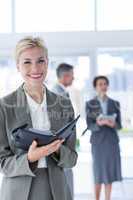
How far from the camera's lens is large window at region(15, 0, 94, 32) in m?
4.64

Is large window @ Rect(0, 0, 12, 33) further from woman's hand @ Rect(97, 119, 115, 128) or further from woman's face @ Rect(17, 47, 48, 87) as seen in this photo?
woman's face @ Rect(17, 47, 48, 87)

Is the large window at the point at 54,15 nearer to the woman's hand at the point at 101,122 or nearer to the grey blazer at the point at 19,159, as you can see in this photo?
the woman's hand at the point at 101,122

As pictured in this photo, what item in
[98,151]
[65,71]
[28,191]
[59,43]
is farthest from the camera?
[59,43]

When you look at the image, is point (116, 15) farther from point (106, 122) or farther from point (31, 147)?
point (31, 147)

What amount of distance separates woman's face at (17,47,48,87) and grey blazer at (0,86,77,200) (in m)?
0.08

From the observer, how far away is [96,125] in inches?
156

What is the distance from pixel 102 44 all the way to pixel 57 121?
125 inches

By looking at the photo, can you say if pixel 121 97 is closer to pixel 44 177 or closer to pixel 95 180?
pixel 95 180

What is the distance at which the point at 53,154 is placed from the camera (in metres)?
1.54

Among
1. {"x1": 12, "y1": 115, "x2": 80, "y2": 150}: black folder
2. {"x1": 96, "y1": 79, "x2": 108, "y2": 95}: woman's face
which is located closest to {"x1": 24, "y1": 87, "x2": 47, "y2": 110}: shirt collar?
{"x1": 12, "y1": 115, "x2": 80, "y2": 150}: black folder

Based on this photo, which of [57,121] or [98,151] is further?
[98,151]

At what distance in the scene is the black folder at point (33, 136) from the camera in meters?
1.45

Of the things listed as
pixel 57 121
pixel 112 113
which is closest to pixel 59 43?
pixel 112 113

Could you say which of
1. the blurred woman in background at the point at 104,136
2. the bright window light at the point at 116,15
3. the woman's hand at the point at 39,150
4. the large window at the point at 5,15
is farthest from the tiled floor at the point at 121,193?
the woman's hand at the point at 39,150
